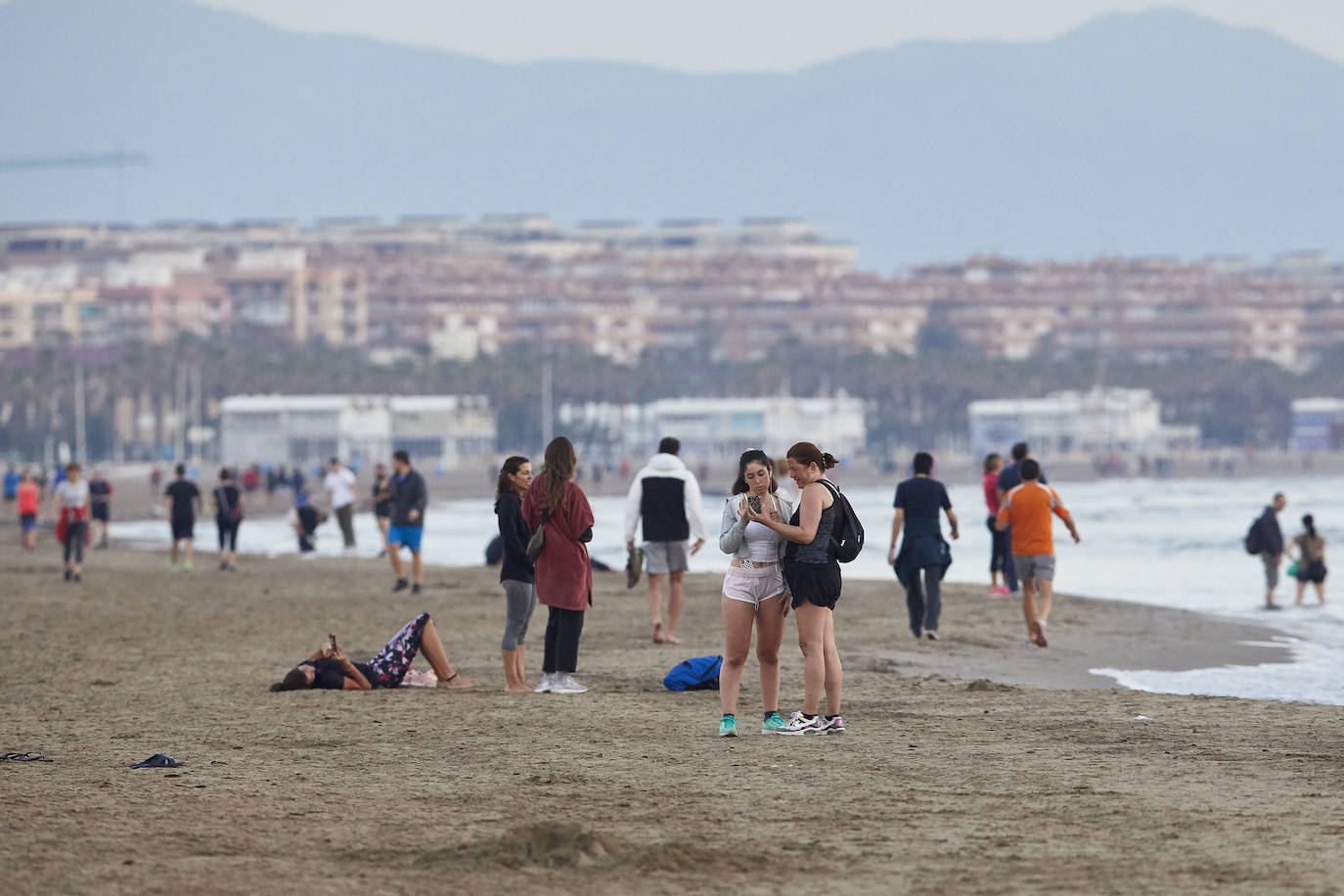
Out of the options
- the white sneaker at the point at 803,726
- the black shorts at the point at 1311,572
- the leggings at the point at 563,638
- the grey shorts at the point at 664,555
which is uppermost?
the grey shorts at the point at 664,555

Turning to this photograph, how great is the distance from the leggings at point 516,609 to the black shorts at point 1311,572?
42.3 ft

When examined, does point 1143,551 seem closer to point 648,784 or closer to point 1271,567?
point 1271,567

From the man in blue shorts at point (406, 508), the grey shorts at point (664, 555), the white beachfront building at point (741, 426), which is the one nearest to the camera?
the grey shorts at point (664, 555)

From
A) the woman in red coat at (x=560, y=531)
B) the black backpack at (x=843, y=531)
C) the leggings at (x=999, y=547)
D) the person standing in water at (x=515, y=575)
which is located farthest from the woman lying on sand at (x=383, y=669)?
the leggings at (x=999, y=547)

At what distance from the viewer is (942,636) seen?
15.2 meters

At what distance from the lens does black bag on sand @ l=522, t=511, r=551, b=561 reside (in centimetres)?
1045

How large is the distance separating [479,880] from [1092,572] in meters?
25.6

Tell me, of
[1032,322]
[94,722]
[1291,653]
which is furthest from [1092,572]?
[1032,322]

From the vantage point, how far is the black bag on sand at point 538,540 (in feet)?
34.3

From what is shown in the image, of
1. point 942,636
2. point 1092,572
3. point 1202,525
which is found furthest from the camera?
point 1202,525

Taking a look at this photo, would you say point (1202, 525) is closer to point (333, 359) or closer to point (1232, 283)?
point (333, 359)

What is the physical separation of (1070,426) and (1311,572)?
104 m

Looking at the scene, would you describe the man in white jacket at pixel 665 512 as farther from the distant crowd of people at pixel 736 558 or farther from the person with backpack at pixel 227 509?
the person with backpack at pixel 227 509

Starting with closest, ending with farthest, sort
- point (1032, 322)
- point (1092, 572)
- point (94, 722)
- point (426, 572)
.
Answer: point (94, 722) < point (426, 572) < point (1092, 572) < point (1032, 322)
